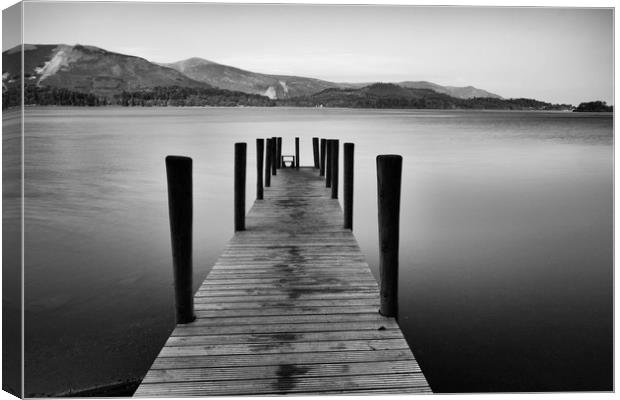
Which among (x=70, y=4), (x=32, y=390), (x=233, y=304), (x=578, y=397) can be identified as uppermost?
(x=70, y=4)

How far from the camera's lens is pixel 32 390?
138 inches

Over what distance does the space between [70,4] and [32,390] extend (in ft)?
9.42

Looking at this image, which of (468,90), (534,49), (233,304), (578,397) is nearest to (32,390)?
(233,304)

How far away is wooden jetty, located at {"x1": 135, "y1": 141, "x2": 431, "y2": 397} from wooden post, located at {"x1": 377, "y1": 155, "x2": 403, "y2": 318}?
12cm

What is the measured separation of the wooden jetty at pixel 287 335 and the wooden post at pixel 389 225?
4.8 inches

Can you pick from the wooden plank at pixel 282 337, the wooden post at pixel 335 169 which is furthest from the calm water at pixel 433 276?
the wooden plank at pixel 282 337

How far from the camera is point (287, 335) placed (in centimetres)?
264

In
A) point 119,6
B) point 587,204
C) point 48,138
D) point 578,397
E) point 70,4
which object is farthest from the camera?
point 48,138

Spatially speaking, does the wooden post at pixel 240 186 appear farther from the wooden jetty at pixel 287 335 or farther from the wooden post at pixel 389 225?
the wooden post at pixel 389 225

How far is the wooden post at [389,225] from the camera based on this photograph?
9.38ft

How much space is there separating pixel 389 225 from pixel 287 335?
0.90m

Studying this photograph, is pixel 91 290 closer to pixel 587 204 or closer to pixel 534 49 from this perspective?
pixel 534 49

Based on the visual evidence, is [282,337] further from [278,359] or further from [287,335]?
[278,359]

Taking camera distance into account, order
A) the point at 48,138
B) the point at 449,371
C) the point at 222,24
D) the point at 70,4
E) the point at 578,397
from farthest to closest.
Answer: the point at 48,138 < the point at 222,24 < the point at 449,371 < the point at 70,4 < the point at 578,397
